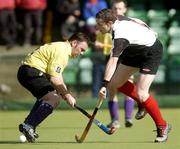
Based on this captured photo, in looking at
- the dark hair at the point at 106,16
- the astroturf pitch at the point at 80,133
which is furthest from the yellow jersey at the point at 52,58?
the astroturf pitch at the point at 80,133

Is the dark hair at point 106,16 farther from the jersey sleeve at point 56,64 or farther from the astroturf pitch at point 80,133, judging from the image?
the astroturf pitch at point 80,133

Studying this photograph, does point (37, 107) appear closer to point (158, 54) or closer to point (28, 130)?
point (28, 130)

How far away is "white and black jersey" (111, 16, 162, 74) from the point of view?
32.0ft

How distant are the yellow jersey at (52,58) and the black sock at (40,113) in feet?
1.33

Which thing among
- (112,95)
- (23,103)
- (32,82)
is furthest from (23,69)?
(23,103)

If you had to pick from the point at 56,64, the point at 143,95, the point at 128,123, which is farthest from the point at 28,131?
the point at 128,123

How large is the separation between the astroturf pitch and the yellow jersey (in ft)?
2.92

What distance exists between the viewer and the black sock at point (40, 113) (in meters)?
9.85

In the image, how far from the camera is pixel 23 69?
1004 centimetres

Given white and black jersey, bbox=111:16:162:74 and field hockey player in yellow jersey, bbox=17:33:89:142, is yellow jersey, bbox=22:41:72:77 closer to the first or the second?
field hockey player in yellow jersey, bbox=17:33:89:142

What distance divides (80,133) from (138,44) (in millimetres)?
1824

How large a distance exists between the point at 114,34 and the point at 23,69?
1204 mm

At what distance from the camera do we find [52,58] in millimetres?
9805

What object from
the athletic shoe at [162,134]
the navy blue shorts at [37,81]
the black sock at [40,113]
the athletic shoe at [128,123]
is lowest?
the athletic shoe at [128,123]
